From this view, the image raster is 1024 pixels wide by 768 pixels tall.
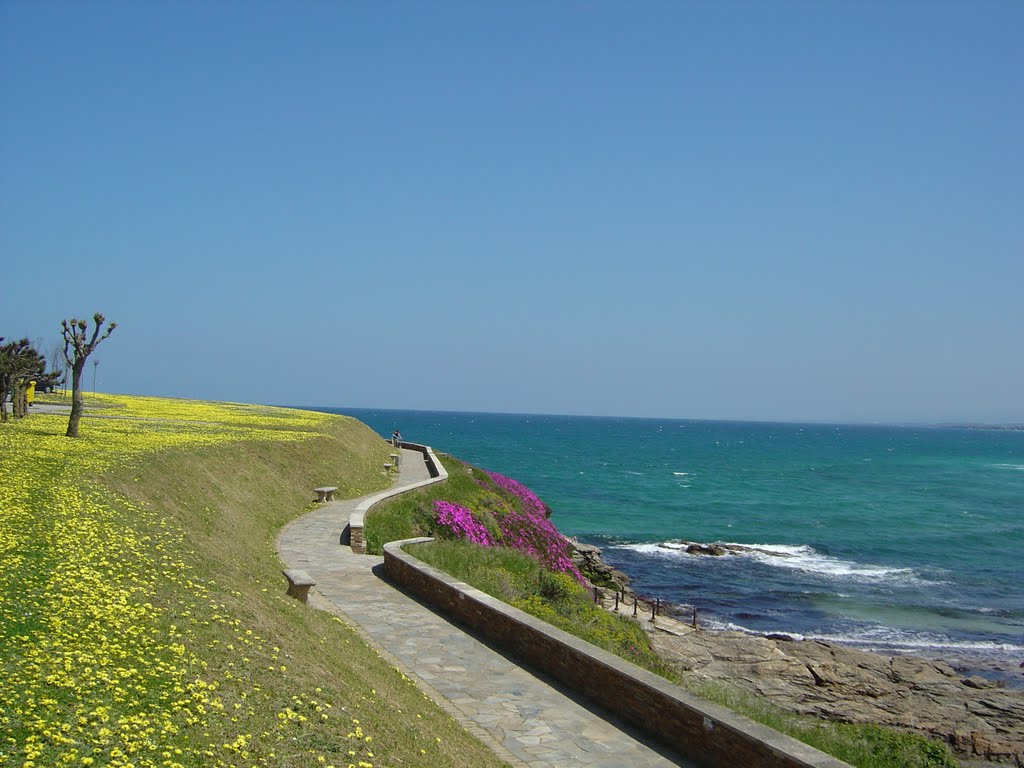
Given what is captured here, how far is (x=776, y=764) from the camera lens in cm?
780

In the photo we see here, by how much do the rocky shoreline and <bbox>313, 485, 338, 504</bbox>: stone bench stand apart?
37.8 feet

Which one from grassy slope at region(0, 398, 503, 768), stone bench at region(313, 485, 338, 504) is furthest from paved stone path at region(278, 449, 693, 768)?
stone bench at region(313, 485, 338, 504)

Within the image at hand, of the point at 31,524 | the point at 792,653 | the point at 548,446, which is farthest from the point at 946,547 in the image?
the point at 548,446

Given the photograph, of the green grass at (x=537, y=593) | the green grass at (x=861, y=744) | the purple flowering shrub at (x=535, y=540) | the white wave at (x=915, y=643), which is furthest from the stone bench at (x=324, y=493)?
the green grass at (x=861, y=744)

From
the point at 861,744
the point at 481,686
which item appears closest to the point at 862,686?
the point at 861,744

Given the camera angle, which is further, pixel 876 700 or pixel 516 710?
pixel 876 700

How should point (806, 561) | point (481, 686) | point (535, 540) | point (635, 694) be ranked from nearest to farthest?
point (635, 694) → point (481, 686) → point (535, 540) → point (806, 561)

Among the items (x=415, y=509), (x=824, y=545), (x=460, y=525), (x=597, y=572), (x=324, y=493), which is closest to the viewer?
(x=415, y=509)

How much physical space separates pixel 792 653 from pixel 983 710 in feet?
16.0

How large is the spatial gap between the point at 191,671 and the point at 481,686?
14.3ft

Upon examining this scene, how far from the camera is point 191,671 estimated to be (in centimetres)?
777

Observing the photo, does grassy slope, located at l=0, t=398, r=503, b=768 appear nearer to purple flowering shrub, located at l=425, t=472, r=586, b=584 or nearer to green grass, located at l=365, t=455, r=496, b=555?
green grass, located at l=365, t=455, r=496, b=555

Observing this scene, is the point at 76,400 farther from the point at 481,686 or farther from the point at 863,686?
the point at 863,686

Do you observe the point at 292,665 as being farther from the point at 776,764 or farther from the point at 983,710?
the point at 983,710
